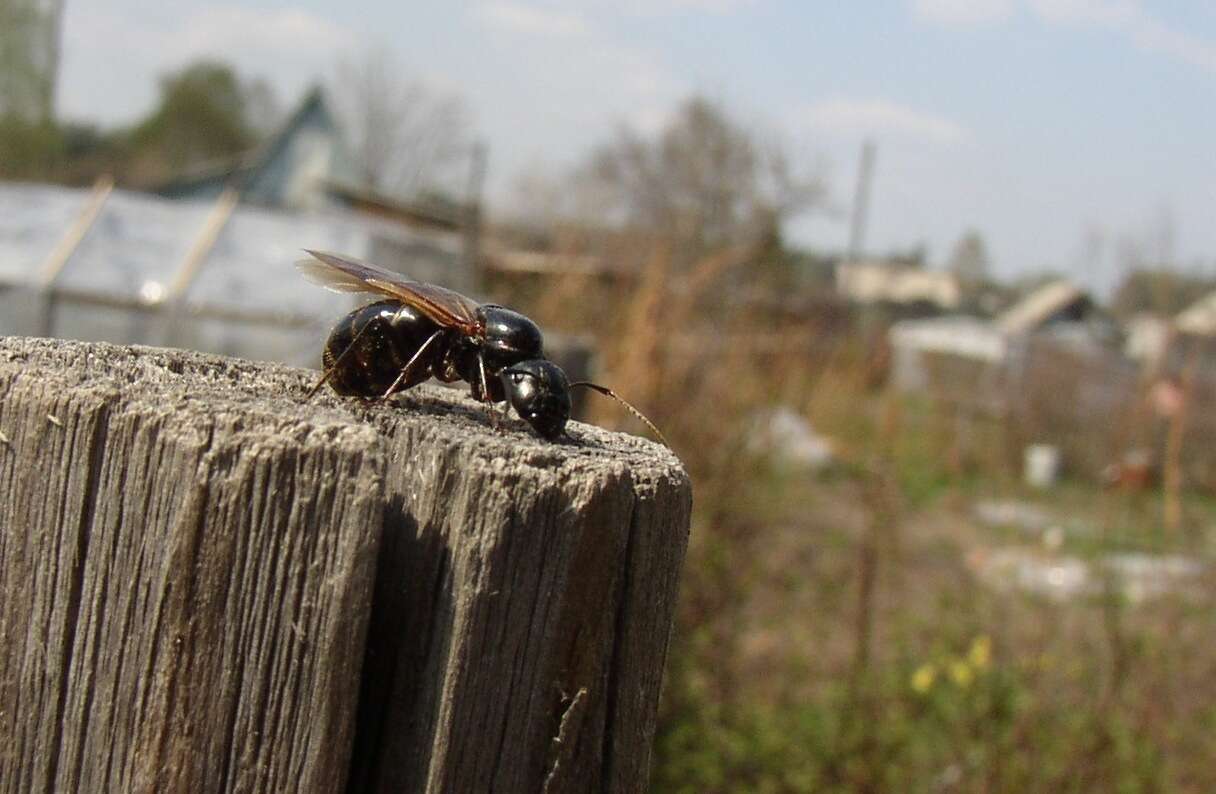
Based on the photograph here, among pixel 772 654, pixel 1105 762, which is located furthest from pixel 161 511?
pixel 772 654

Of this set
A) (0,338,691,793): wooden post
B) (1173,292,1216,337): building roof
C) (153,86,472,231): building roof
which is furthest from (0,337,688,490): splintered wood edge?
(153,86,472,231): building roof

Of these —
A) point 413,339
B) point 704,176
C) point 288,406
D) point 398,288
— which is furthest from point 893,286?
point 288,406

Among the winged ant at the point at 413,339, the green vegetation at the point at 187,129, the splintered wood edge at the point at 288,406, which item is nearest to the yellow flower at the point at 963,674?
the winged ant at the point at 413,339

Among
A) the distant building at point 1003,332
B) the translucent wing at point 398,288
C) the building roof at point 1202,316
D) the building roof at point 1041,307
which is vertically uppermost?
the building roof at point 1041,307

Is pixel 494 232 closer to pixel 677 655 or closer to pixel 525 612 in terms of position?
pixel 677 655

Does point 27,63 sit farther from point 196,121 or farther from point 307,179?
point 196,121

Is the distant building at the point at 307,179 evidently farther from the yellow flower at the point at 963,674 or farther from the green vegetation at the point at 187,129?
the green vegetation at the point at 187,129
